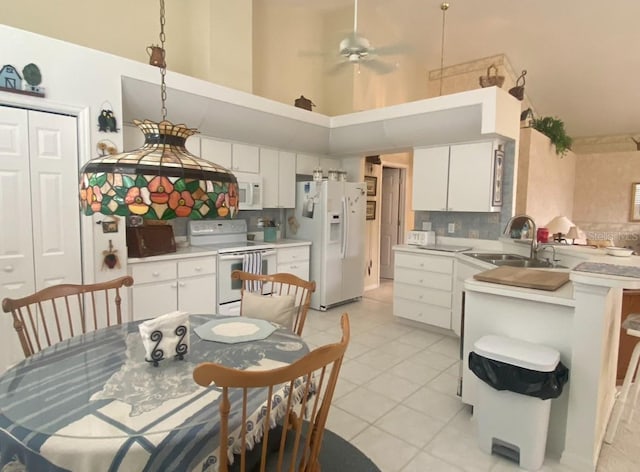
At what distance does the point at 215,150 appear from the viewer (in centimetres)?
413

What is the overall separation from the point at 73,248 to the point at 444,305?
349 cm

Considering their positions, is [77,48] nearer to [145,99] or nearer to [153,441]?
[145,99]

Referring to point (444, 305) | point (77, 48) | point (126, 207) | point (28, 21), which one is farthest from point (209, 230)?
point (126, 207)

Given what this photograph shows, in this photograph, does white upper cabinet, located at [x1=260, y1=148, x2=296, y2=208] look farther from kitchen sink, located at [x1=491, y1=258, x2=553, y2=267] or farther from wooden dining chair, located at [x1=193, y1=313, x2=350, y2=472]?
wooden dining chair, located at [x1=193, y1=313, x2=350, y2=472]

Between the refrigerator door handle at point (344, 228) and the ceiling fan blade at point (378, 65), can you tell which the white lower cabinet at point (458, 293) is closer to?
the refrigerator door handle at point (344, 228)

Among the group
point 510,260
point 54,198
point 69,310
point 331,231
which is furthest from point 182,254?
point 510,260

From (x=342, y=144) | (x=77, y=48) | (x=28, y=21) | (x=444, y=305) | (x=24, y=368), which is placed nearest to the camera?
(x=24, y=368)

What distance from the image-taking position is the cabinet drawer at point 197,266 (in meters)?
3.60

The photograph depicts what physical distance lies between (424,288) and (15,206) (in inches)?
147

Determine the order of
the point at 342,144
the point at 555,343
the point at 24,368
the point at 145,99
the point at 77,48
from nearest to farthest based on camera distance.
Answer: the point at 24,368
the point at 555,343
the point at 77,48
the point at 145,99
the point at 342,144

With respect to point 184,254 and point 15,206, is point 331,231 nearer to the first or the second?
point 184,254

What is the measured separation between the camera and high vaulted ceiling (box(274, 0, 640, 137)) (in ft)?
14.7

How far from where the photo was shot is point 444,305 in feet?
13.1

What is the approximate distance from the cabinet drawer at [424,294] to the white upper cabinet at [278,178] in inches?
71.0
